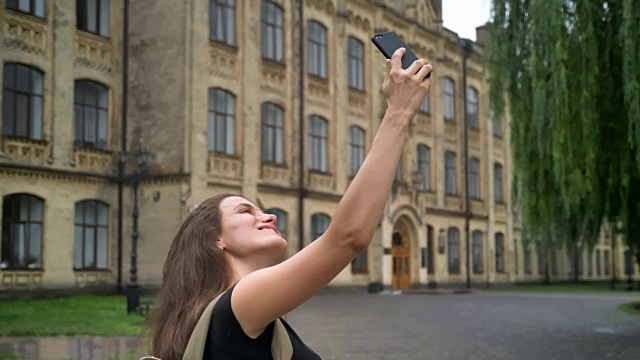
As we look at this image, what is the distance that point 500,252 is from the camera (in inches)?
1828

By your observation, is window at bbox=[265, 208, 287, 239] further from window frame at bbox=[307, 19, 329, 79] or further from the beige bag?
the beige bag

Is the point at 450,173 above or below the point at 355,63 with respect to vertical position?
below

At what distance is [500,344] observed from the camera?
14453mm

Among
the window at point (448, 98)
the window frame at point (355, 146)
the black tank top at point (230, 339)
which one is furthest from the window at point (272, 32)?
the black tank top at point (230, 339)

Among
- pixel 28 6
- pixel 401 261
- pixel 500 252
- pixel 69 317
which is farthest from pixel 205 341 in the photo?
pixel 500 252

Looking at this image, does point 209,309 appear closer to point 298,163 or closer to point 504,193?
point 298,163

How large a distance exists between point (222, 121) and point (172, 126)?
6.76 feet

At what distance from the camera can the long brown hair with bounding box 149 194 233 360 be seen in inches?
97.4

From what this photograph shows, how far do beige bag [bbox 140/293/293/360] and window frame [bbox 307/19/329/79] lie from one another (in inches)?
1222

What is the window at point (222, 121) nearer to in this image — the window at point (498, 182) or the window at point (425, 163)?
the window at point (425, 163)

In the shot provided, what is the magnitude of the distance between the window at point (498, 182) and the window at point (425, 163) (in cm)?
711

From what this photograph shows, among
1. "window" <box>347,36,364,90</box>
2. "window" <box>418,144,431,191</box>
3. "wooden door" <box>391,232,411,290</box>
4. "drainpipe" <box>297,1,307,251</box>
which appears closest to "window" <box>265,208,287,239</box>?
"drainpipe" <box>297,1,307,251</box>

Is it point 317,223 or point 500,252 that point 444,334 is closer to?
point 317,223

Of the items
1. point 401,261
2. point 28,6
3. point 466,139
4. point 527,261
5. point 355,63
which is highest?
point 355,63
